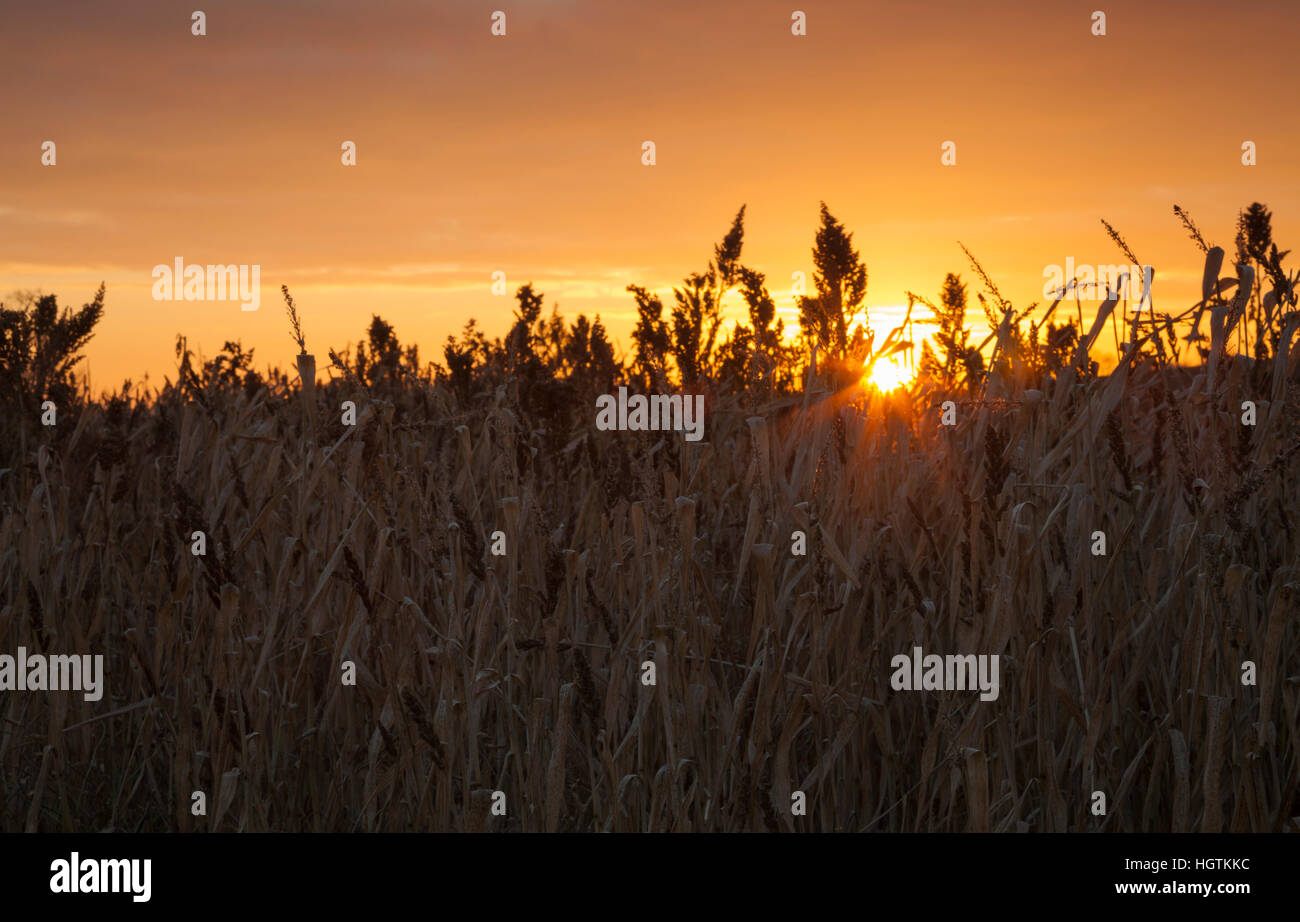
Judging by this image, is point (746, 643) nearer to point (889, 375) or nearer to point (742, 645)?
point (742, 645)

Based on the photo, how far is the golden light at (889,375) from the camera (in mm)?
2830

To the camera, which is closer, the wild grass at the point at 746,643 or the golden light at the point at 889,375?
the wild grass at the point at 746,643

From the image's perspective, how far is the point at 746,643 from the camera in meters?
2.43

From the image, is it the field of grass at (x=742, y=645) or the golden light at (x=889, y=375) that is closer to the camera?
the field of grass at (x=742, y=645)

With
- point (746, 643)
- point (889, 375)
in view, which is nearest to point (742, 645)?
point (746, 643)

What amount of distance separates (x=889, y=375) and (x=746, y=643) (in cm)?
98

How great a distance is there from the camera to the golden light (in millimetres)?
2830

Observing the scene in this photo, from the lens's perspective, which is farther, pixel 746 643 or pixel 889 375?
pixel 889 375

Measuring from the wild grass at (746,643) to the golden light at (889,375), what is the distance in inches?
Answer: 2.2

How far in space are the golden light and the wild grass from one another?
6 centimetres

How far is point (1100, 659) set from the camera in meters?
2.15

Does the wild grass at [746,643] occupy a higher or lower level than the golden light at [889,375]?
lower
